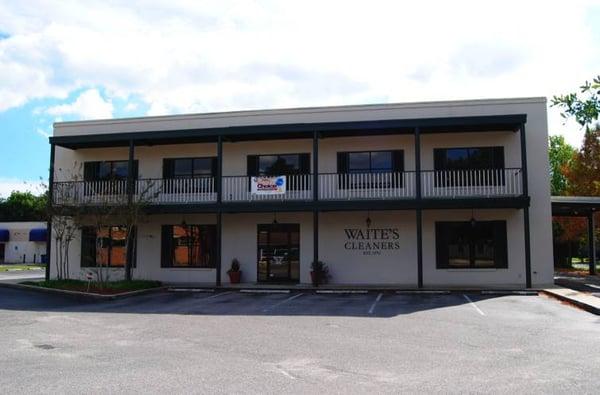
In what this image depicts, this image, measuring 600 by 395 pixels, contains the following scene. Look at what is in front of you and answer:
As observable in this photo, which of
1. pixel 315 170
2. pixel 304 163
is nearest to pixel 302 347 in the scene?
pixel 315 170

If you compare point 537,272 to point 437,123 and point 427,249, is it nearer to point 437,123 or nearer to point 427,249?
point 427,249

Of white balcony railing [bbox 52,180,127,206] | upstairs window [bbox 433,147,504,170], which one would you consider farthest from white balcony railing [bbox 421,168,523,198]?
white balcony railing [bbox 52,180,127,206]

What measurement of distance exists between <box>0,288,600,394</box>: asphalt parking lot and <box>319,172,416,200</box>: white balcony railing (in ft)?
18.7

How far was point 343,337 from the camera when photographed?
1001 cm

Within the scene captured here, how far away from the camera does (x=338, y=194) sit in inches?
810

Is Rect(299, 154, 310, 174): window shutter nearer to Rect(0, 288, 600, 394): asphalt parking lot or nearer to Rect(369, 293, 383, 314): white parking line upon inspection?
Rect(369, 293, 383, 314): white parking line

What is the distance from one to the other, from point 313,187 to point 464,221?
5645 millimetres

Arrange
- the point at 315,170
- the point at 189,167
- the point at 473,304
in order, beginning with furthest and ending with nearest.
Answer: the point at 189,167
the point at 315,170
the point at 473,304

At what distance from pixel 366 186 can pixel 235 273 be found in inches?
232

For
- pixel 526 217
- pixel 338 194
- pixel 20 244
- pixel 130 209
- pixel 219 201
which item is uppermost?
pixel 338 194

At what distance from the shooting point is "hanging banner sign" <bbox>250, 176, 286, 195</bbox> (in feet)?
67.4

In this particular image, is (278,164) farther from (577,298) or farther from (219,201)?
(577,298)

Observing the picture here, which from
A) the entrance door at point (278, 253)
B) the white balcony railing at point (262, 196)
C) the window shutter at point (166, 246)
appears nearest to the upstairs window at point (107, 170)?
the window shutter at point (166, 246)

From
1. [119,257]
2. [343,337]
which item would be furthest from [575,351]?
[119,257]
